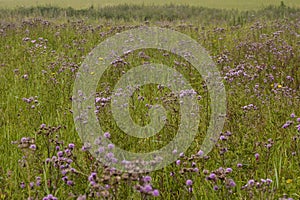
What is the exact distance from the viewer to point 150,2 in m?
13.6

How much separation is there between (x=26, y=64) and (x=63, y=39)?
6.07 ft

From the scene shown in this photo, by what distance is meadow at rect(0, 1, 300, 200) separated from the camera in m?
2.22

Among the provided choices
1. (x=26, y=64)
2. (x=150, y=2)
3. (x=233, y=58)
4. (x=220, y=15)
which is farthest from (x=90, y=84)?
(x=150, y=2)

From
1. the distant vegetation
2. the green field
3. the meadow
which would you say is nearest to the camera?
the meadow

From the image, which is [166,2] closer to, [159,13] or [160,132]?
[159,13]

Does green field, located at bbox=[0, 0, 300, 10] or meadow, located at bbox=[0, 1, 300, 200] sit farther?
green field, located at bbox=[0, 0, 300, 10]

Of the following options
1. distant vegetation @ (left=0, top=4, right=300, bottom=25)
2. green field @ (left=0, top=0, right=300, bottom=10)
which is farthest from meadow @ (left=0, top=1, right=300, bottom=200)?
green field @ (left=0, top=0, right=300, bottom=10)

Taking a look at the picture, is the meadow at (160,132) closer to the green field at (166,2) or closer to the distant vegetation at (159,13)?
the distant vegetation at (159,13)

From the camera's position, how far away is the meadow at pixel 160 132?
7.28 ft

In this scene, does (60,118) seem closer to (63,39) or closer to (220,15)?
(63,39)

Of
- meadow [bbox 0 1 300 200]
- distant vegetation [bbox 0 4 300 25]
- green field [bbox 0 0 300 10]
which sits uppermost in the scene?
green field [bbox 0 0 300 10]

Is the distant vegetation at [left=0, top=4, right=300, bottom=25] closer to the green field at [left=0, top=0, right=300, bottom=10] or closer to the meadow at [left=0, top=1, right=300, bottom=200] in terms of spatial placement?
the green field at [left=0, top=0, right=300, bottom=10]

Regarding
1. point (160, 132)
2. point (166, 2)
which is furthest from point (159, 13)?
point (160, 132)

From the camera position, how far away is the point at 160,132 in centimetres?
317
